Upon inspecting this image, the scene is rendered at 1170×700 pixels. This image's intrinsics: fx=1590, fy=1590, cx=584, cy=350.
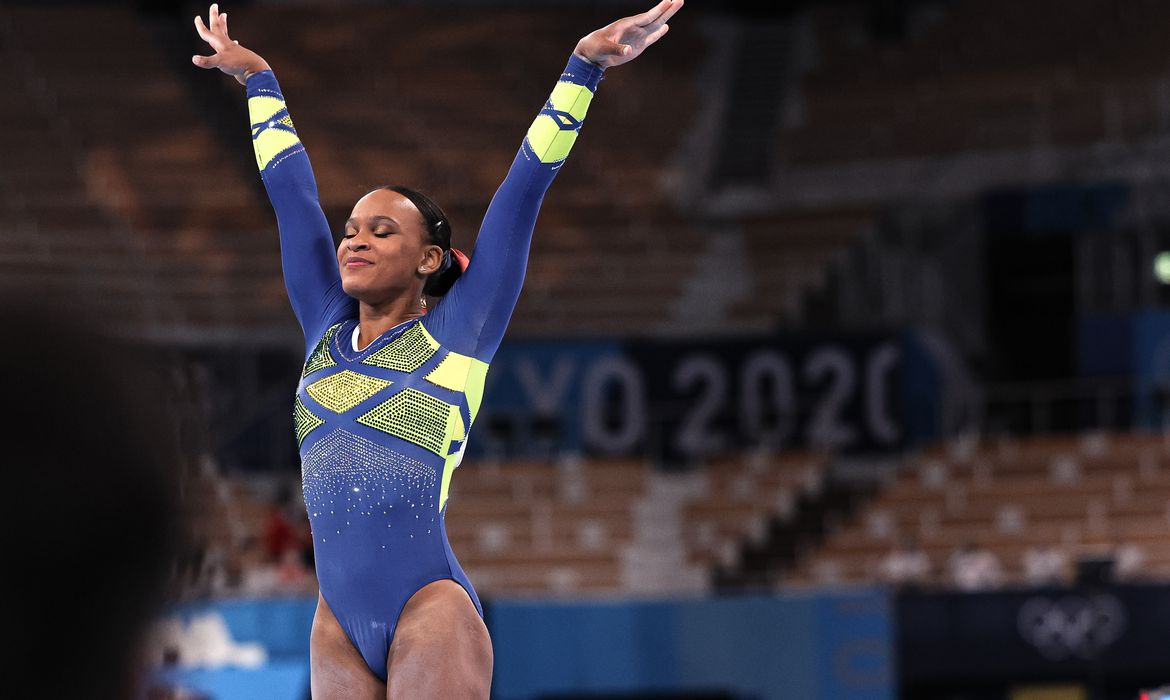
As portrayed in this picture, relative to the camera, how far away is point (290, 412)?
46.0 ft

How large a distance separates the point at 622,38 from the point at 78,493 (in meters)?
3.05

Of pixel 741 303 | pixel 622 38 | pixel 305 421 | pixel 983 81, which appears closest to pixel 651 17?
pixel 622 38

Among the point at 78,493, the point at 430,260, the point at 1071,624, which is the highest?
the point at 430,260

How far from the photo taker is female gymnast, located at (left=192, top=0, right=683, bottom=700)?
3.49m

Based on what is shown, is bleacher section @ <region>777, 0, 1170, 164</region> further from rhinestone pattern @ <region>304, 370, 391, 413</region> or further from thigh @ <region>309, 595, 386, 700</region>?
thigh @ <region>309, 595, 386, 700</region>

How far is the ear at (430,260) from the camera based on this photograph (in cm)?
381

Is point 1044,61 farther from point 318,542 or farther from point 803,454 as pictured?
point 318,542

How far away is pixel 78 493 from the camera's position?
0.96m

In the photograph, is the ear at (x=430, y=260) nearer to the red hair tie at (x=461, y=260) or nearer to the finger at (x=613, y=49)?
the red hair tie at (x=461, y=260)

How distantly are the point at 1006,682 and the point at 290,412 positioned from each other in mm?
6445

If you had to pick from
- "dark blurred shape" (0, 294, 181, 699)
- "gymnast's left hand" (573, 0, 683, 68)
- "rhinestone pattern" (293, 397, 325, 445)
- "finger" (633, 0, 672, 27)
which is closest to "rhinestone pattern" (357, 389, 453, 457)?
"rhinestone pattern" (293, 397, 325, 445)

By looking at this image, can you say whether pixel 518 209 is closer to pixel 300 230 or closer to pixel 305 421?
pixel 300 230

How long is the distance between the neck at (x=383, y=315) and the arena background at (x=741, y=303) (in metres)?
7.12

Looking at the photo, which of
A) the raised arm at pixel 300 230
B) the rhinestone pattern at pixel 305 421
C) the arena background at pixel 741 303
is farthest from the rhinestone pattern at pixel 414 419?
the arena background at pixel 741 303
